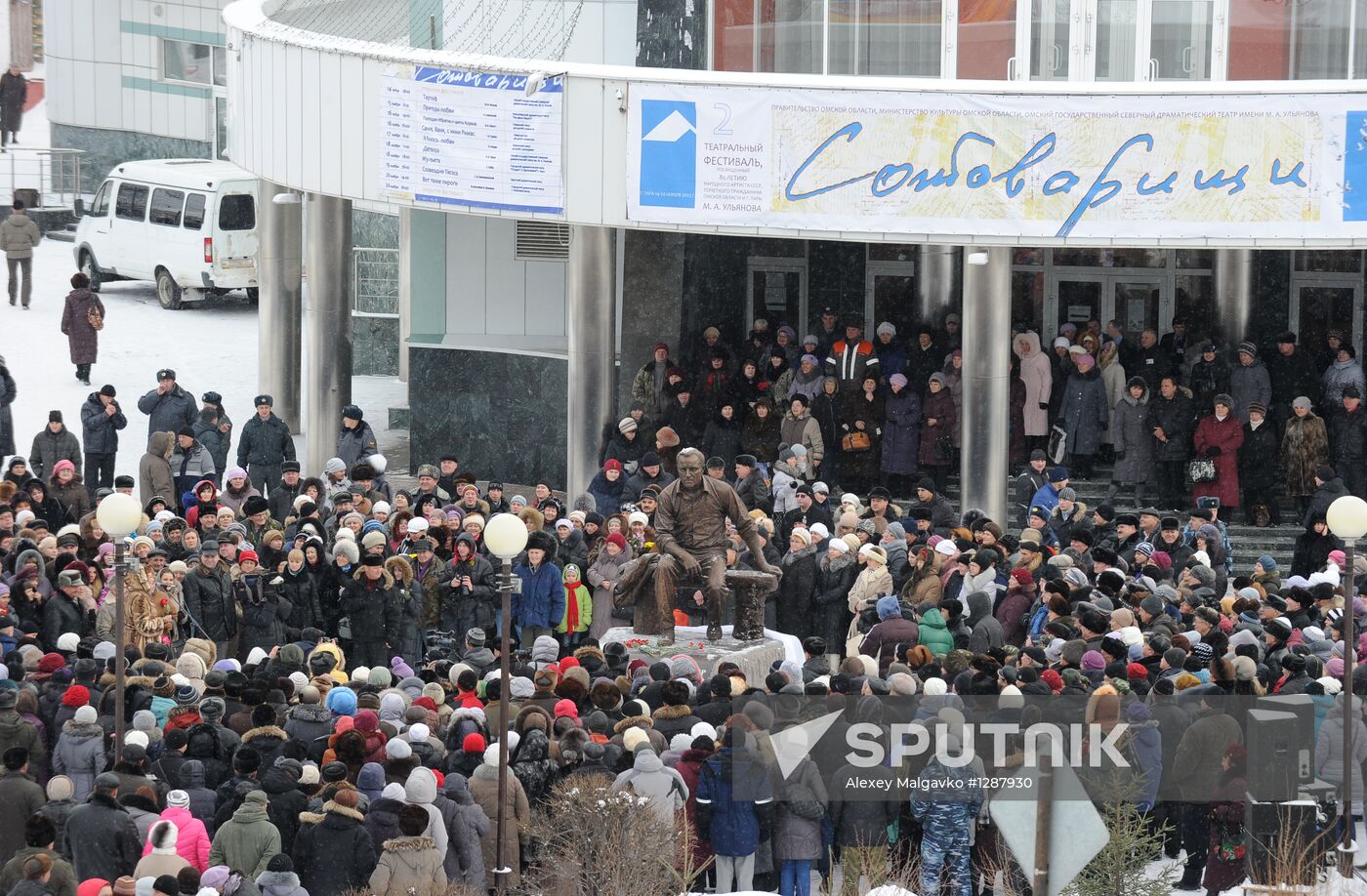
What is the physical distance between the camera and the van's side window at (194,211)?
32.2m

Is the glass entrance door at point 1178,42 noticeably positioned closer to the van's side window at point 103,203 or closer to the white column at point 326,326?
the white column at point 326,326

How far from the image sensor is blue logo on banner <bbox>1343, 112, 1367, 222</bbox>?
21.9 metres

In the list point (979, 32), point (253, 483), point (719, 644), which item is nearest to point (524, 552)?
point (719, 644)

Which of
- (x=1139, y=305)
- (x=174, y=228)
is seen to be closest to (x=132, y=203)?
(x=174, y=228)

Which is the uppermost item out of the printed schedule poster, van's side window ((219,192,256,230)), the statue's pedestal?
the printed schedule poster

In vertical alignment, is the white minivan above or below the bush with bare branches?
above

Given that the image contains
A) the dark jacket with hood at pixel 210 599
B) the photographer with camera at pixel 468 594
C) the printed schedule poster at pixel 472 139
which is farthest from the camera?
the printed schedule poster at pixel 472 139

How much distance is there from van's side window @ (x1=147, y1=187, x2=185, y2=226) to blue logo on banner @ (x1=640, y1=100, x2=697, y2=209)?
36.8 ft

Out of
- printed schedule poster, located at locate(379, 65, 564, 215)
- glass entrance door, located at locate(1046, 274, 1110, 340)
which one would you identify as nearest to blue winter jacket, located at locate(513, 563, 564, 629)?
printed schedule poster, located at locate(379, 65, 564, 215)

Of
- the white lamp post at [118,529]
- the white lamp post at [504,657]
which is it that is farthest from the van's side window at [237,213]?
the white lamp post at [504,657]

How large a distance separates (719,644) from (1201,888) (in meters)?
4.47

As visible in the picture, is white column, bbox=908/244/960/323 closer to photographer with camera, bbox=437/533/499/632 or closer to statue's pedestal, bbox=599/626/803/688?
photographer with camera, bbox=437/533/499/632

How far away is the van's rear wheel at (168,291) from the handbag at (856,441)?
41.3 ft

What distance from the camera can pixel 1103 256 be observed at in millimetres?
27062
